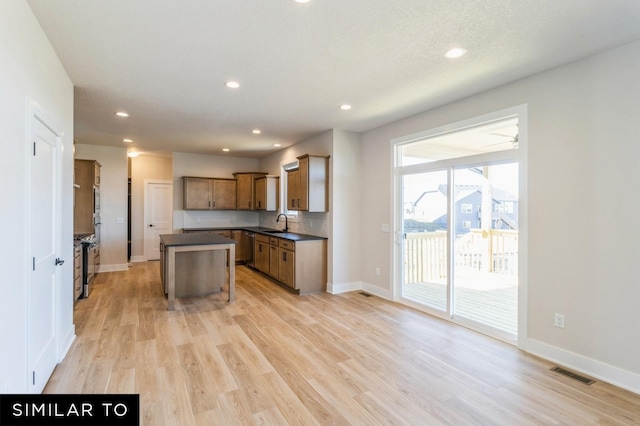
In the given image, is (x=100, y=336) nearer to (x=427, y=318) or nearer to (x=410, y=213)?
(x=427, y=318)

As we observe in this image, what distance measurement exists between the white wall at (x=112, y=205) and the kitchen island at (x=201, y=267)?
8.73 feet

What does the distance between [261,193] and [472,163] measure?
5192mm

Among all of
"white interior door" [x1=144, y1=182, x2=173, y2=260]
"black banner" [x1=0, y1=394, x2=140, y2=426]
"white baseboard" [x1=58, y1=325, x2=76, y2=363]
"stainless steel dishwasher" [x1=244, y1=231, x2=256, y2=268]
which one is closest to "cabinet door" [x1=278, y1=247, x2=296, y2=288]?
"stainless steel dishwasher" [x1=244, y1=231, x2=256, y2=268]

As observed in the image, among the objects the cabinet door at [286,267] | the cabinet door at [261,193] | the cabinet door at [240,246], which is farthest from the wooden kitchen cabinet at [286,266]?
the cabinet door at [240,246]

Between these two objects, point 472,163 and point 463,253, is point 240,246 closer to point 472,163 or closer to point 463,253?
point 463,253

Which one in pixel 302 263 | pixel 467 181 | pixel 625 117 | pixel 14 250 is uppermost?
pixel 625 117

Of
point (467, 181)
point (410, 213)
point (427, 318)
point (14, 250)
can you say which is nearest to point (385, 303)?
point (427, 318)

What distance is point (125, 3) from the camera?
6.80ft

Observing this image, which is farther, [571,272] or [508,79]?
[508,79]

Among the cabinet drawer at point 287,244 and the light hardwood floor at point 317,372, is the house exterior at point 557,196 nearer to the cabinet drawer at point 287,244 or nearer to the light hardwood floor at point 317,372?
the light hardwood floor at point 317,372

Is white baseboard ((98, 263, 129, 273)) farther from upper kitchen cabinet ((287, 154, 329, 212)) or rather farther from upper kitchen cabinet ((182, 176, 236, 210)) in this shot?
upper kitchen cabinet ((287, 154, 329, 212))

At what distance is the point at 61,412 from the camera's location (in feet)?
5.06

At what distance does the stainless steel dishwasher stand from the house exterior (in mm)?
4006

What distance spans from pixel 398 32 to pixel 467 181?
2.24m
